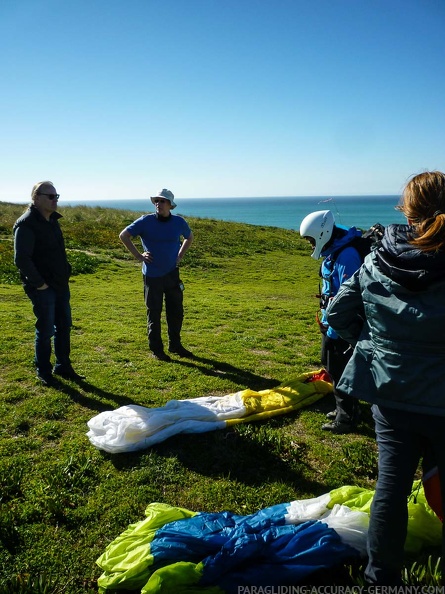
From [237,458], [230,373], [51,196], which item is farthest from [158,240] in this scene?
[237,458]

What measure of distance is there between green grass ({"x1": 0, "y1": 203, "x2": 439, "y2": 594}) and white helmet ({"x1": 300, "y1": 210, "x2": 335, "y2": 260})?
2099 millimetres

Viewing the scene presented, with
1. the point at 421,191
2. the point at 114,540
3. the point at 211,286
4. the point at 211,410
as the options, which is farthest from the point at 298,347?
the point at 211,286

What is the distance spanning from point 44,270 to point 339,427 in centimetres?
424

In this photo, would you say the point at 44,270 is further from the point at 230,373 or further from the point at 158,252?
the point at 230,373

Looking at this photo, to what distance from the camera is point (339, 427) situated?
5074 mm

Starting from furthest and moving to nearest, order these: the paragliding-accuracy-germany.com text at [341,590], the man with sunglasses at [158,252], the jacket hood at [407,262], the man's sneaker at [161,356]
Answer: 1. the man's sneaker at [161,356]
2. the man with sunglasses at [158,252]
3. the paragliding-accuracy-germany.com text at [341,590]
4. the jacket hood at [407,262]

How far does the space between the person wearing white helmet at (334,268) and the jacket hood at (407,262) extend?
1826 millimetres

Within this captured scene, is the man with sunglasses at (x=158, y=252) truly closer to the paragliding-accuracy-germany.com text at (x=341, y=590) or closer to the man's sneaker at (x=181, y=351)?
the man's sneaker at (x=181, y=351)

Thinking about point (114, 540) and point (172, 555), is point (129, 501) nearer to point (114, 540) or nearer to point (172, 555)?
point (114, 540)

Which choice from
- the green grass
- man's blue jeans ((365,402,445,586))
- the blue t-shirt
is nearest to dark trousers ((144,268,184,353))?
the blue t-shirt

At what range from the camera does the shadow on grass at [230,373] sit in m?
6.72

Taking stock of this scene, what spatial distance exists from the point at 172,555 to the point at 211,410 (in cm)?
233

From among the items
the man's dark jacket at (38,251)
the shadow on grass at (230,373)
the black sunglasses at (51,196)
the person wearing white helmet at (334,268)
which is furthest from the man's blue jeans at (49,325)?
the person wearing white helmet at (334,268)

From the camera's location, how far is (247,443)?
4727 millimetres
